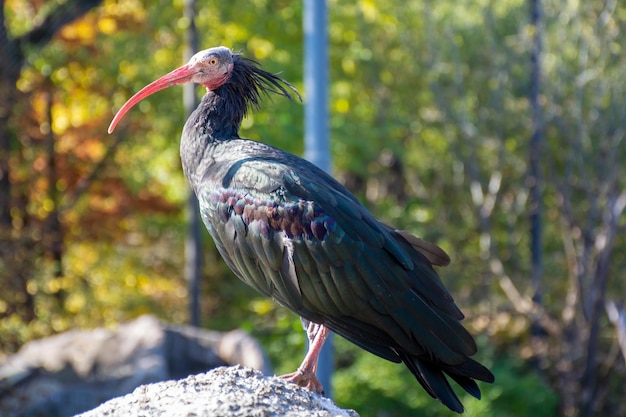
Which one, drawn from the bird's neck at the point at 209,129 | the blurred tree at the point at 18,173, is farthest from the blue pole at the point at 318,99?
the blurred tree at the point at 18,173

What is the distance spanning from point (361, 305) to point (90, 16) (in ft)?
31.5

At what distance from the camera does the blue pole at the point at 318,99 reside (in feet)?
26.0

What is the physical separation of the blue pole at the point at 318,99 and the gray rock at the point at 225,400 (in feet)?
9.84

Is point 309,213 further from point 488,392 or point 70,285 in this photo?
point 70,285

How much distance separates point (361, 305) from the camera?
5.18 meters

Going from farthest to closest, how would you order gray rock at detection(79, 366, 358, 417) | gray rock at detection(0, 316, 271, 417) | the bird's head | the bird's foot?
gray rock at detection(0, 316, 271, 417) < the bird's head < the bird's foot < gray rock at detection(79, 366, 358, 417)

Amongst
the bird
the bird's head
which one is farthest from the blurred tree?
the bird

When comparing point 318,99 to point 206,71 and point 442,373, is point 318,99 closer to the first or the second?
point 206,71

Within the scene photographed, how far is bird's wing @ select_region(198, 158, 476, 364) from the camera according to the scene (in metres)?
5.15

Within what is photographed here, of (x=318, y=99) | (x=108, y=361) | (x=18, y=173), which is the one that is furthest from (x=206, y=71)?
(x=18, y=173)

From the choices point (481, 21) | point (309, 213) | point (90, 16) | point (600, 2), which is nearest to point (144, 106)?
point (90, 16)

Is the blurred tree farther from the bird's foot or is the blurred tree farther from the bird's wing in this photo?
the bird's foot

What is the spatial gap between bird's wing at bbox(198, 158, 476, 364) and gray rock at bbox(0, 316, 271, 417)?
5127 millimetres

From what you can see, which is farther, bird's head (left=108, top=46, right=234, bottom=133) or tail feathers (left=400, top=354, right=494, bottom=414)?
bird's head (left=108, top=46, right=234, bottom=133)
